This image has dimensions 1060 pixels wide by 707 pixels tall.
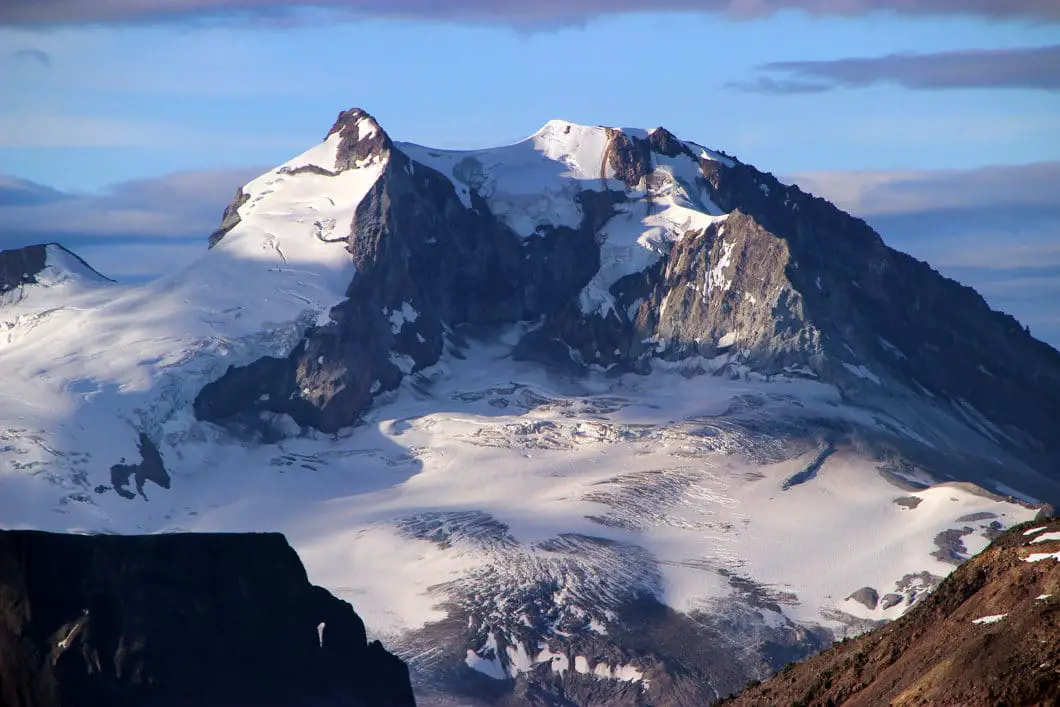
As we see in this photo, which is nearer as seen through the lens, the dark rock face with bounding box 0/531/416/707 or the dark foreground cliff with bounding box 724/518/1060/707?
the dark foreground cliff with bounding box 724/518/1060/707

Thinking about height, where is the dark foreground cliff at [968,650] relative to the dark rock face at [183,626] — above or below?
above

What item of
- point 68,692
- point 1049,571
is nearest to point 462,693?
point 68,692

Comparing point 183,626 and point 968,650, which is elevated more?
point 968,650

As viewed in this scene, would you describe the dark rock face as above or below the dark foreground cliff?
below

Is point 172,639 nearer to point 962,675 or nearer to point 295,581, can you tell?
point 295,581

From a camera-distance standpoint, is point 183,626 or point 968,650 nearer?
point 968,650

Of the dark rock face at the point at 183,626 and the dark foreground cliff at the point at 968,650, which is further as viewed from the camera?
the dark rock face at the point at 183,626
